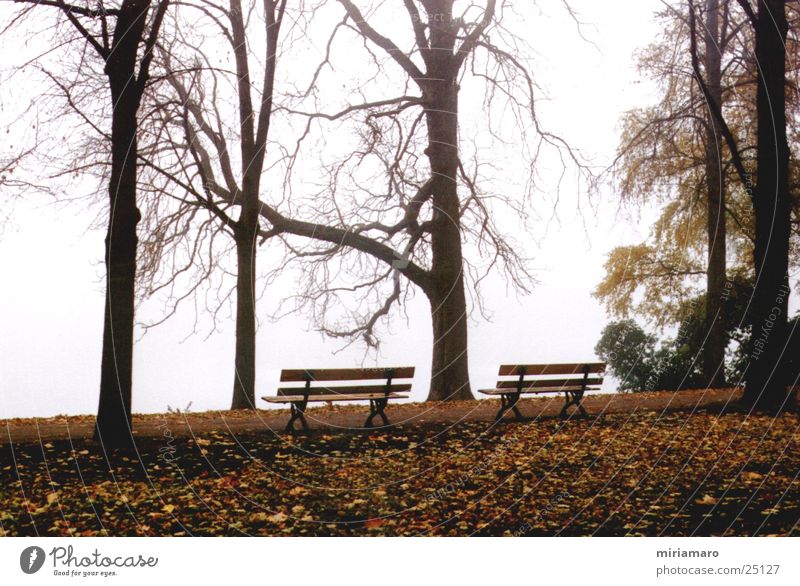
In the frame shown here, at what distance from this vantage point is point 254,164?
940 cm

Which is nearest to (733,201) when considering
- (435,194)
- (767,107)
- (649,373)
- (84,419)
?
(767,107)

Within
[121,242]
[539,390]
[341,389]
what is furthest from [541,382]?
[121,242]

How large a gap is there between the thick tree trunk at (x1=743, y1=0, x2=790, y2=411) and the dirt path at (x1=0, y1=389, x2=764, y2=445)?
57cm

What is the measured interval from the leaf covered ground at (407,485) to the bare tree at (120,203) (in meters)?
0.45

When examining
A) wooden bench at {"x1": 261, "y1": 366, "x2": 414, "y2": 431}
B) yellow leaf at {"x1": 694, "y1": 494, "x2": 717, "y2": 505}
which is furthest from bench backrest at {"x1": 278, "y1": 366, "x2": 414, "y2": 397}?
A: yellow leaf at {"x1": 694, "y1": 494, "x2": 717, "y2": 505}

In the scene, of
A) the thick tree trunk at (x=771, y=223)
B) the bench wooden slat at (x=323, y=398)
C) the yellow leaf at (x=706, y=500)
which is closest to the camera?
the yellow leaf at (x=706, y=500)

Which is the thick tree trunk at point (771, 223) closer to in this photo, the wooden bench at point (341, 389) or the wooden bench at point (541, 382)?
the wooden bench at point (541, 382)

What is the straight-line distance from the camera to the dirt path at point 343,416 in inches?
319

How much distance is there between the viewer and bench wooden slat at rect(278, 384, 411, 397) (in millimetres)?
8484

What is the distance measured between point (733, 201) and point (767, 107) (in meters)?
2.25

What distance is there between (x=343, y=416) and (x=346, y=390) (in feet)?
3.36

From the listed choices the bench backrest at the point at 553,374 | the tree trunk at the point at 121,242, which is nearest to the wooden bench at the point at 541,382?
the bench backrest at the point at 553,374

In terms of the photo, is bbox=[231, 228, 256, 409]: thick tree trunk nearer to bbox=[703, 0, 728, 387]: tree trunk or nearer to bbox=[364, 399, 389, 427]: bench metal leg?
bbox=[364, 399, 389, 427]: bench metal leg

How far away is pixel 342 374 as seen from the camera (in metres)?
8.65
